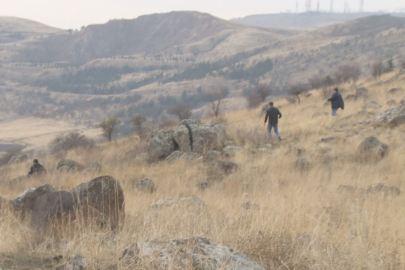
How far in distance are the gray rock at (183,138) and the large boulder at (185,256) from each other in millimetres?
8066

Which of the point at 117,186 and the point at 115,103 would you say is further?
the point at 115,103

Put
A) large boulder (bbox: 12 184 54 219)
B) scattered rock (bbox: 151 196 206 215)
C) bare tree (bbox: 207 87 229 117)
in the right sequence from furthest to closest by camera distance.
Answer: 1. bare tree (bbox: 207 87 229 117)
2. large boulder (bbox: 12 184 54 219)
3. scattered rock (bbox: 151 196 206 215)

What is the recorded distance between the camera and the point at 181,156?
1009 cm

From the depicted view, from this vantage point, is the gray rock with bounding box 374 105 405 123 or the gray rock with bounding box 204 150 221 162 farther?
the gray rock with bounding box 374 105 405 123

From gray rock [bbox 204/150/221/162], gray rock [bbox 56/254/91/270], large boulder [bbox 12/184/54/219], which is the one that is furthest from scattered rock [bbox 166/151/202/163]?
gray rock [bbox 56/254/91/270]

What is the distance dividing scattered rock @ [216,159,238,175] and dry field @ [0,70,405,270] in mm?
227

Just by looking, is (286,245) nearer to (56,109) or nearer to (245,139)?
(245,139)

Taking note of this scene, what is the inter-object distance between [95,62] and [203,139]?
177214mm

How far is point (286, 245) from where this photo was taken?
9.74 ft

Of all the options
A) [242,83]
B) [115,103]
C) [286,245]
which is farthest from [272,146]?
[115,103]

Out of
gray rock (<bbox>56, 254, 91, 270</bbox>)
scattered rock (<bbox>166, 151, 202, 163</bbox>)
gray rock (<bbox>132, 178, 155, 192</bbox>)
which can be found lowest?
scattered rock (<bbox>166, 151, 202, 163</bbox>)

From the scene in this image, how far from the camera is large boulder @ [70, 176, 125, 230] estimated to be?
158 inches

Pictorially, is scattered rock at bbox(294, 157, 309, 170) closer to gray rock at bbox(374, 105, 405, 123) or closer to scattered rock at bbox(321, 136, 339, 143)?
scattered rock at bbox(321, 136, 339, 143)

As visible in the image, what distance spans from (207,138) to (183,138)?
77cm
